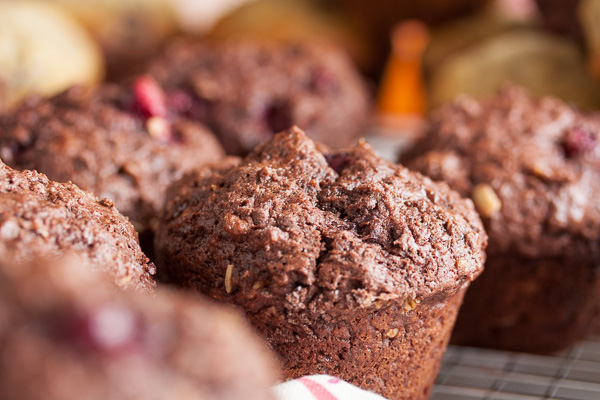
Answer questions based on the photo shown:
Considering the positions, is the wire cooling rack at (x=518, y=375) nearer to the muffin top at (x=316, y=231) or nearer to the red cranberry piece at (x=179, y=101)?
the muffin top at (x=316, y=231)

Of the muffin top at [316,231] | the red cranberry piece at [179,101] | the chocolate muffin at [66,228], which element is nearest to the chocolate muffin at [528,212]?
the muffin top at [316,231]

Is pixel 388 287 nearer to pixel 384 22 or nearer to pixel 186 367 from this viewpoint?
pixel 186 367

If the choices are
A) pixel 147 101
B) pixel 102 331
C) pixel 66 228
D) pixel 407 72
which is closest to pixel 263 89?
pixel 147 101

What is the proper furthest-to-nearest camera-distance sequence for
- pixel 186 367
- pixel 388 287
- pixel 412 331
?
pixel 412 331, pixel 388 287, pixel 186 367

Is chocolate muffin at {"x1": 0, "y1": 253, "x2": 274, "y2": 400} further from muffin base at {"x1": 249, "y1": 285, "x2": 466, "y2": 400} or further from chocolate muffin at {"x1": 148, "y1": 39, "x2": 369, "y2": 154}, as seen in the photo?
chocolate muffin at {"x1": 148, "y1": 39, "x2": 369, "y2": 154}

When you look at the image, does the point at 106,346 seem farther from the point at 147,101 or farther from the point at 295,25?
the point at 295,25

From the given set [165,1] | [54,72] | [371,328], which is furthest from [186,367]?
[165,1]
